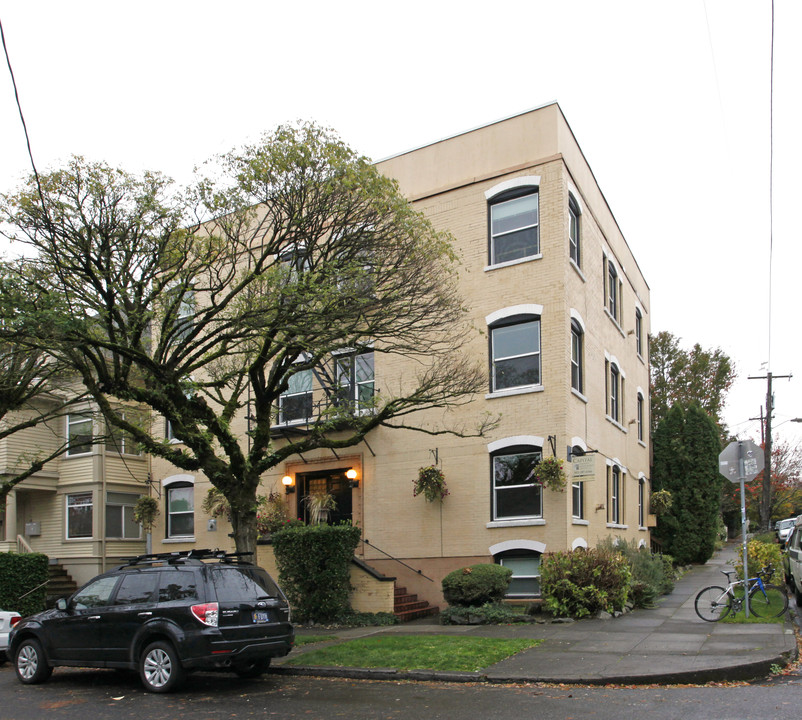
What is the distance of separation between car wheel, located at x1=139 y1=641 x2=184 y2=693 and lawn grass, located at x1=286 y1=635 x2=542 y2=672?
87.1 inches

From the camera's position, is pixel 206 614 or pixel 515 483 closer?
pixel 206 614

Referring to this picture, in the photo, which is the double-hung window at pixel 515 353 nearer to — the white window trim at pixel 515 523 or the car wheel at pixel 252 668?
the white window trim at pixel 515 523

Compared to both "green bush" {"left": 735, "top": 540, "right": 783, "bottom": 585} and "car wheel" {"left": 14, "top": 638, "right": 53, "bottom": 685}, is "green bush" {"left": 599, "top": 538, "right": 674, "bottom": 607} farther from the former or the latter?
"car wheel" {"left": 14, "top": 638, "right": 53, "bottom": 685}

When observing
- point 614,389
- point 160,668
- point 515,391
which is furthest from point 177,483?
point 160,668

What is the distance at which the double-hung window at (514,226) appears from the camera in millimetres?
18750

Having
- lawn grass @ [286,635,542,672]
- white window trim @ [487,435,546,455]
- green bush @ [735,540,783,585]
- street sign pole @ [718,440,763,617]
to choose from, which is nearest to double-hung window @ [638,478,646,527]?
green bush @ [735,540,783,585]

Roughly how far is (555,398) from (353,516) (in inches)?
236

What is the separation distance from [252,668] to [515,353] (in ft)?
31.8

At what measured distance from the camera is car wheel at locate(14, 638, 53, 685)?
37.6ft

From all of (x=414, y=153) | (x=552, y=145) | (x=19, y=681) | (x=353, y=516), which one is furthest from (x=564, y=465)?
(x=19, y=681)

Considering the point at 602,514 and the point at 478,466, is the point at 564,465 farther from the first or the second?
the point at 602,514

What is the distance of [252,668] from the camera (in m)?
11.4

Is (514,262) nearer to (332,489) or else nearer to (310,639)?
(332,489)

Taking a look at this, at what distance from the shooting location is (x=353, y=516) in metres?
20.0
